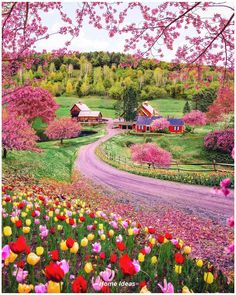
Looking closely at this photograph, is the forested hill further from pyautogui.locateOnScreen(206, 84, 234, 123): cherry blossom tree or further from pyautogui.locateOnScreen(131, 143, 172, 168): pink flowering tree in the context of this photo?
pyautogui.locateOnScreen(131, 143, 172, 168): pink flowering tree

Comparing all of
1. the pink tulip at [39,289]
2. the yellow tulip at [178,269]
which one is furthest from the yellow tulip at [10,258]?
the yellow tulip at [178,269]

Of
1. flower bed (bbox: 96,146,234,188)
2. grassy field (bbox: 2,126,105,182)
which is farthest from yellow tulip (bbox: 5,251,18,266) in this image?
flower bed (bbox: 96,146,234,188)

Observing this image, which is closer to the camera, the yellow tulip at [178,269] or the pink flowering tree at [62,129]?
the yellow tulip at [178,269]

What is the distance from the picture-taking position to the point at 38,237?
3023mm

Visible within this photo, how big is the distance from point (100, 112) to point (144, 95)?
62 cm

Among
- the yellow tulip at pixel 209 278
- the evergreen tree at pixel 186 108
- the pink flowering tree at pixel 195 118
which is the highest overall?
the evergreen tree at pixel 186 108

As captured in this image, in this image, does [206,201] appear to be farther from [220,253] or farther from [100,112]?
[100,112]

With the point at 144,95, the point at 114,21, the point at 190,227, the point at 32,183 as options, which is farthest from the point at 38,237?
the point at 114,21

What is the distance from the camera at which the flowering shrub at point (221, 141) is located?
382 cm

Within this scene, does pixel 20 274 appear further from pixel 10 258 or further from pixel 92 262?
pixel 92 262

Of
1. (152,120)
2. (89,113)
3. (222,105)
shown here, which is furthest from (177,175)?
(89,113)

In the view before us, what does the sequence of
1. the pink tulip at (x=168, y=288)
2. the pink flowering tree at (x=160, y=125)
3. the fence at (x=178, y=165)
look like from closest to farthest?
the pink tulip at (x=168, y=288)
the fence at (x=178, y=165)
the pink flowering tree at (x=160, y=125)

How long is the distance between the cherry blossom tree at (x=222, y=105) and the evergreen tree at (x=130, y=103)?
93cm

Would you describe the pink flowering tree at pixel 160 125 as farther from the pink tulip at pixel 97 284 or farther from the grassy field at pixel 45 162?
the pink tulip at pixel 97 284
